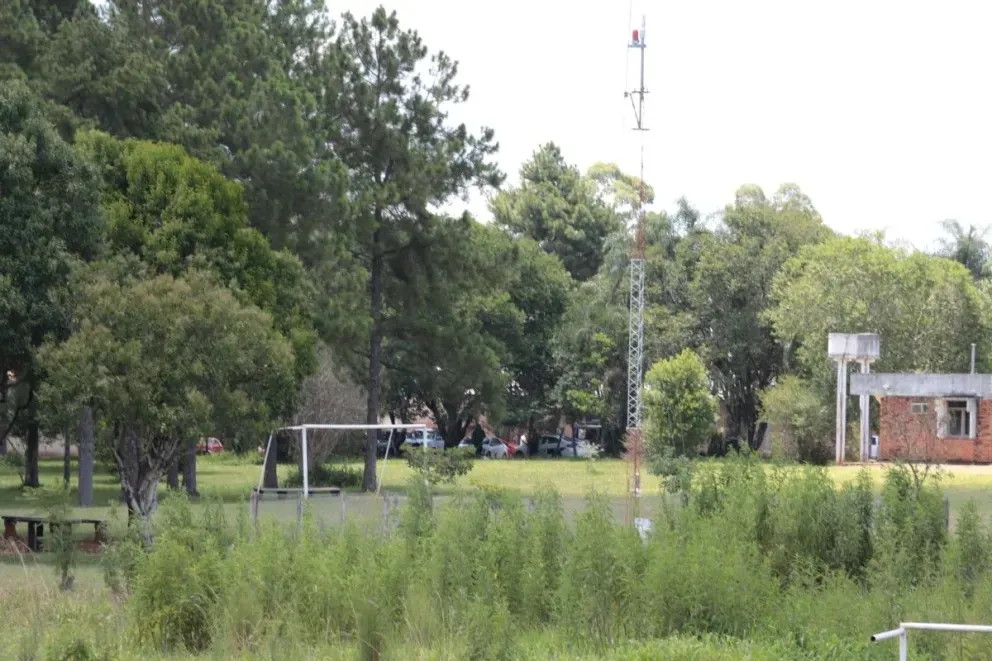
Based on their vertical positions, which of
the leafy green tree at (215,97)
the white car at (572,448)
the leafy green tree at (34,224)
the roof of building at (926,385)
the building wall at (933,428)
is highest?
the leafy green tree at (215,97)

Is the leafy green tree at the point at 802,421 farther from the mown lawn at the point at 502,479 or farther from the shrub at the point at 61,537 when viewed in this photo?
the shrub at the point at 61,537

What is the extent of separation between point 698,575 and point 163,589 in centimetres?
487

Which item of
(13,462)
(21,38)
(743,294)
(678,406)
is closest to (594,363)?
(743,294)

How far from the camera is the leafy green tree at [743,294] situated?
77.7 metres

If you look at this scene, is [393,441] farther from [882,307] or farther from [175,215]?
[175,215]

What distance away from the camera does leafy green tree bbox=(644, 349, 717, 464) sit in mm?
66188

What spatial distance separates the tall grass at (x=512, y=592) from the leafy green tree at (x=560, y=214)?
75.9m

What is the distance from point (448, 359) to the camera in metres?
50.9

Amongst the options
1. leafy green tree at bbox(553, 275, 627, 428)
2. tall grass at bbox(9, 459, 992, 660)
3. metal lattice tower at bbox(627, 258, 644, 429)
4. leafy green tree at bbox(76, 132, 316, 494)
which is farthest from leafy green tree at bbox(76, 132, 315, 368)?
leafy green tree at bbox(553, 275, 627, 428)

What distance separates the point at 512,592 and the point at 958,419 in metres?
54.5

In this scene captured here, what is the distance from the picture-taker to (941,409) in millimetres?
64125

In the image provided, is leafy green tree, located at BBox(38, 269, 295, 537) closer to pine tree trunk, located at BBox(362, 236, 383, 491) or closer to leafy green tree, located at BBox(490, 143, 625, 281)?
pine tree trunk, located at BBox(362, 236, 383, 491)

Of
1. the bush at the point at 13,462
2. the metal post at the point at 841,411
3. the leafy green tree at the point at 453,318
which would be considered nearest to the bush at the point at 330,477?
the leafy green tree at the point at 453,318

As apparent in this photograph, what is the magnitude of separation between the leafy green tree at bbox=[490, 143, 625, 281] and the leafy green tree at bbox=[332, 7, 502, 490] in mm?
41528
